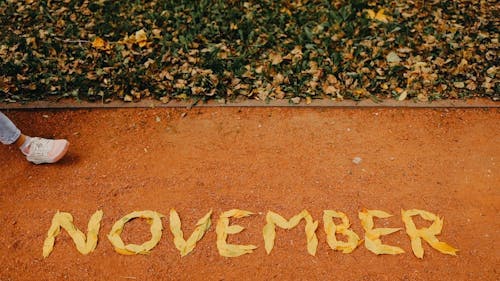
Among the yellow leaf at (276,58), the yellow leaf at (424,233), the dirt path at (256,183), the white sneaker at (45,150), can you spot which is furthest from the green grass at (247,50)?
the yellow leaf at (424,233)

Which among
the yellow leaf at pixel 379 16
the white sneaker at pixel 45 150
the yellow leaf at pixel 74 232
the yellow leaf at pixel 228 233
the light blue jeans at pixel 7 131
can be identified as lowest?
the yellow leaf at pixel 74 232

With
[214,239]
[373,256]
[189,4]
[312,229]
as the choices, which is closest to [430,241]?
[373,256]

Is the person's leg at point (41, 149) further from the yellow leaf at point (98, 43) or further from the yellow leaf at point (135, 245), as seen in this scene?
the yellow leaf at point (98, 43)

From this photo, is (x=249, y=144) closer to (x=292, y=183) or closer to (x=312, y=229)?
(x=292, y=183)

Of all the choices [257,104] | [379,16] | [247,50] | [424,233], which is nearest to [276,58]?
[247,50]

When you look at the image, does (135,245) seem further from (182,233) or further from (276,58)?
(276,58)

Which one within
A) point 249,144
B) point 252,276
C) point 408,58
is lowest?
point 252,276

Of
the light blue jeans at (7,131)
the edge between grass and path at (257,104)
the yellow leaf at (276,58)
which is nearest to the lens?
the light blue jeans at (7,131)
